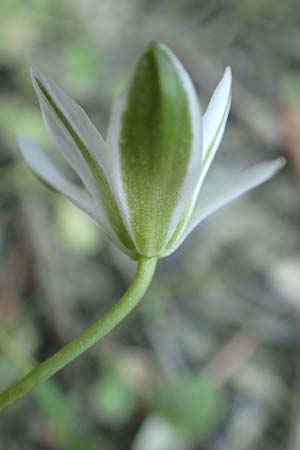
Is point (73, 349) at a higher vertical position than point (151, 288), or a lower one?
higher

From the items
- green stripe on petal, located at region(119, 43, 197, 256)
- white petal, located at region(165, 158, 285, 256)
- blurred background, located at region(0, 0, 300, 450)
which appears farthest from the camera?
blurred background, located at region(0, 0, 300, 450)

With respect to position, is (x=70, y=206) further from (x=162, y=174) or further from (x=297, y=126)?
(x=162, y=174)

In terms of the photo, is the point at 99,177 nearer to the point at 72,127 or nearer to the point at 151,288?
the point at 72,127

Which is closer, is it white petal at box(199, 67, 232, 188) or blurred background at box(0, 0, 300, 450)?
white petal at box(199, 67, 232, 188)

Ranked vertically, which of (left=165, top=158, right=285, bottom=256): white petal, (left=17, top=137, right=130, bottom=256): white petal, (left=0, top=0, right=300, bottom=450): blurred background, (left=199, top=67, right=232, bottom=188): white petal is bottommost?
(left=0, top=0, right=300, bottom=450): blurred background

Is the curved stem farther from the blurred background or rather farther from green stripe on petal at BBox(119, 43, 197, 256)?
the blurred background

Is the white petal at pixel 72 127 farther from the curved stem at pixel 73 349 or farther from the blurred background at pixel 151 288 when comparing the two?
the blurred background at pixel 151 288

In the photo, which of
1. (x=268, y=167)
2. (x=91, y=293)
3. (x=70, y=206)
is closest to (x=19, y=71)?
(x=70, y=206)

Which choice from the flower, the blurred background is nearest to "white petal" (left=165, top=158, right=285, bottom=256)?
the flower

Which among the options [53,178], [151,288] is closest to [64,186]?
[53,178]
